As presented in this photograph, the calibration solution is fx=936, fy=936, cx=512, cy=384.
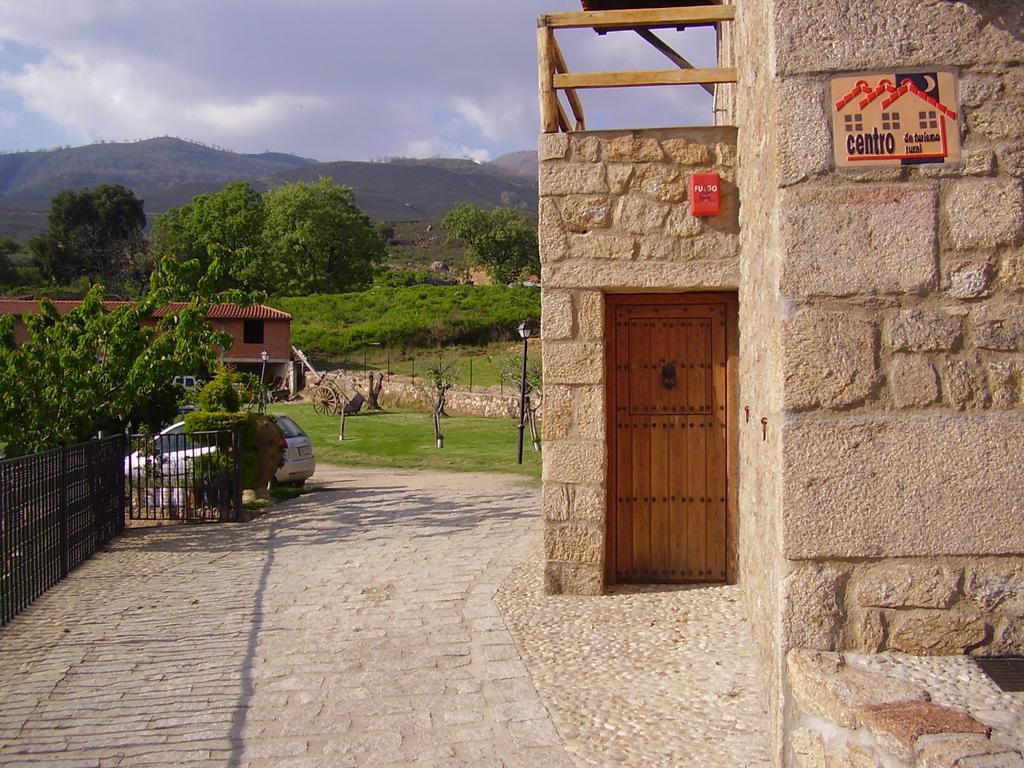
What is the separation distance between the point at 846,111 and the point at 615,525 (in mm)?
3896

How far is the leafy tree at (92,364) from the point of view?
9484 mm

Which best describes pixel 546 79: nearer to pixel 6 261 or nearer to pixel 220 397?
pixel 220 397

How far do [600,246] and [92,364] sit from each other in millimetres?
6356

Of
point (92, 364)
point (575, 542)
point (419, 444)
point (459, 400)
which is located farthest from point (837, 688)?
point (459, 400)

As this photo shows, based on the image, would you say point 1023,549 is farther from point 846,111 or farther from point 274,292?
point 274,292

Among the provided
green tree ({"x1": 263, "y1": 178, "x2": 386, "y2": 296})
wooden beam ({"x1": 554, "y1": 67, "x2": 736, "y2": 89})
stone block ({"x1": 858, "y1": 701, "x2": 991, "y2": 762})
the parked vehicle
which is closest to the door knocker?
wooden beam ({"x1": 554, "y1": 67, "x2": 736, "y2": 89})

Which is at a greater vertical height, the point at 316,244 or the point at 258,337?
the point at 316,244

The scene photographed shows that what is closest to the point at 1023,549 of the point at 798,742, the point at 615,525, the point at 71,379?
the point at 798,742

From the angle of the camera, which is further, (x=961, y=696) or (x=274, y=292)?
(x=274, y=292)

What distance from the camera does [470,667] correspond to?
5277 mm

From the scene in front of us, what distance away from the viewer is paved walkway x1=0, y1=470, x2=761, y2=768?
14.0 ft

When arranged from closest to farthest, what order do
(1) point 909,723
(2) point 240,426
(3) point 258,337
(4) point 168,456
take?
(1) point 909,723, (4) point 168,456, (2) point 240,426, (3) point 258,337

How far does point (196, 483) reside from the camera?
450 inches

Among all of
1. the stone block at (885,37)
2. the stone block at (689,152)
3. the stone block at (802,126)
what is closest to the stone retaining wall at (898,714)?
the stone block at (802,126)
